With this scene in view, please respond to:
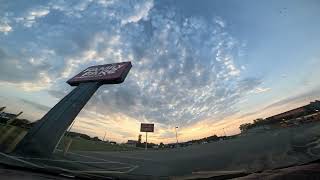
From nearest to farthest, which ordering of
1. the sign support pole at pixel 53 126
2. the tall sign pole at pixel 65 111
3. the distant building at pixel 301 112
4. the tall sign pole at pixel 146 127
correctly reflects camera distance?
the sign support pole at pixel 53 126
the tall sign pole at pixel 65 111
the distant building at pixel 301 112
the tall sign pole at pixel 146 127

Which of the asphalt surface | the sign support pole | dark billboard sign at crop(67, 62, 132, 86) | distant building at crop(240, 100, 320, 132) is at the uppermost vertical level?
distant building at crop(240, 100, 320, 132)

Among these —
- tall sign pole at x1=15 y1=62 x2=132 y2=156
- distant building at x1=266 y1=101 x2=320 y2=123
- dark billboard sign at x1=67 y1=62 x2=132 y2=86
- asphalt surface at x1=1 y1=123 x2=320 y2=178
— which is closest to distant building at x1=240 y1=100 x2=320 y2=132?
distant building at x1=266 y1=101 x2=320 y2=123

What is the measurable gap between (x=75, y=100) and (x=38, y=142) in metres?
4.62

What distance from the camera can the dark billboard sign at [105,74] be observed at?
2000cm

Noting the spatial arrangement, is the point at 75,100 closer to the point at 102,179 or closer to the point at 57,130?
the point at 57,130

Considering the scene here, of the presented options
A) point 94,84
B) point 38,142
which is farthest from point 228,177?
point 94,84

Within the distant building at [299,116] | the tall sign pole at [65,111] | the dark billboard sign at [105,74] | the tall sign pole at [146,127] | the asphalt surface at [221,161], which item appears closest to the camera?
the asphalt surface at [221,161]

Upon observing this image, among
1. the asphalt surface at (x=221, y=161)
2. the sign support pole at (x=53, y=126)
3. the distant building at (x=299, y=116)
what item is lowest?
the asphalt surface at (x=221, y=161)

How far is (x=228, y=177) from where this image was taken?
242 inches

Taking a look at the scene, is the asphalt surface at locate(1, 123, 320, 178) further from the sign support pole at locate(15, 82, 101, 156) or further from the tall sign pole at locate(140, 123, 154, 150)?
the tall sign pole at locate(140, 123, 154, 150)

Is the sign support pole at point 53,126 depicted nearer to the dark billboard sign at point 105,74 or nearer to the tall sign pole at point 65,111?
the tall sign pole at point 65,111

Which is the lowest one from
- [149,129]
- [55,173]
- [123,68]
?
[55,173]

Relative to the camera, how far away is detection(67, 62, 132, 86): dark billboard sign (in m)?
20.0

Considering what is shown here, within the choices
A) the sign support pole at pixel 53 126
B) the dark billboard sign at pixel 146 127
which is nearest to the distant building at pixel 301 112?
the dark billboard sign at pixel 146 127
